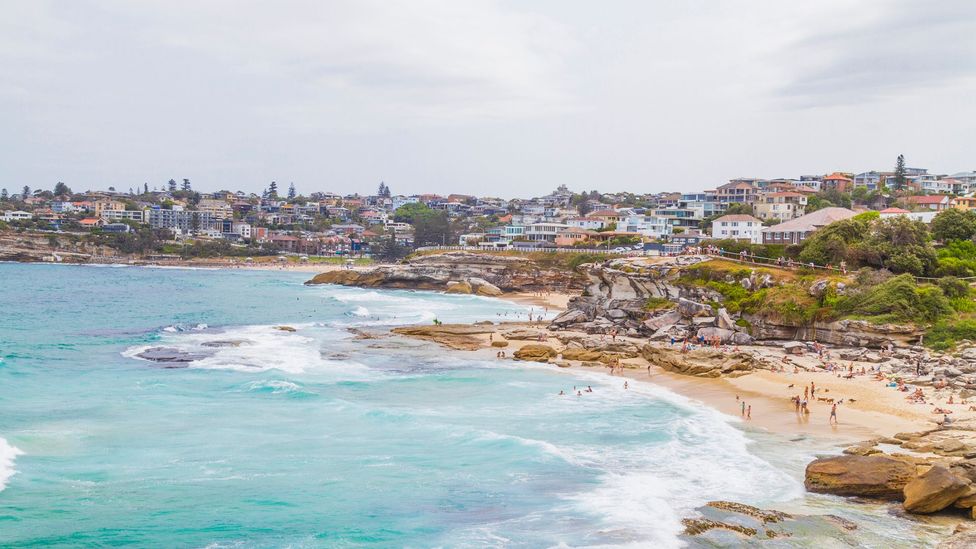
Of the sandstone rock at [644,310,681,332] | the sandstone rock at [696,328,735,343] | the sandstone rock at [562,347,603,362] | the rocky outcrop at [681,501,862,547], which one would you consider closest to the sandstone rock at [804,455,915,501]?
the rocky outcrop at [681,501,862,547]

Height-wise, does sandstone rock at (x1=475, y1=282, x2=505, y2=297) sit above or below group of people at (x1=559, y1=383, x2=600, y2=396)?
above

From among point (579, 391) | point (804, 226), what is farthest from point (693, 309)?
point (804, 226)

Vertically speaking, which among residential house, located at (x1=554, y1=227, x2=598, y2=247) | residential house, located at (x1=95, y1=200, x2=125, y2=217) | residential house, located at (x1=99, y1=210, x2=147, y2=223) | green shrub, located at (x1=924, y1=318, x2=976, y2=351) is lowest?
green shrub, located at (x1=924, y1=318, x2=976, y2=351)

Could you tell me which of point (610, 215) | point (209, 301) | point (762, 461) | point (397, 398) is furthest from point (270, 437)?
point (610, 215)

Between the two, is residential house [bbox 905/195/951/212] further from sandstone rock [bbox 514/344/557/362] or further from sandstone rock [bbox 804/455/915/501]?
sandstone rock [bbox 804/455/915/501]

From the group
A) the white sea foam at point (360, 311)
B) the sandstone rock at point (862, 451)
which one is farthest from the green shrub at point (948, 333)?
the white sea foam at point (360, 311)

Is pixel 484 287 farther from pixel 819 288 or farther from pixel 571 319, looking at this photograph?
pixel 819 288

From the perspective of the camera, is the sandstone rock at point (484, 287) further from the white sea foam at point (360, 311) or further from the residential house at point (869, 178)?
the residential house at point (869, 178)

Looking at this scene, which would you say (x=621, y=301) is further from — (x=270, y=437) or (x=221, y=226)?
(x=221, y=226)
